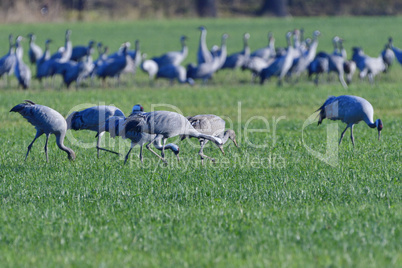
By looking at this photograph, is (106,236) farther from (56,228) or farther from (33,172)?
(33,172)

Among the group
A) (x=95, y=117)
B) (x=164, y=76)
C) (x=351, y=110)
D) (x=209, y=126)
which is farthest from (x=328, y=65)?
(x=95, y=117)

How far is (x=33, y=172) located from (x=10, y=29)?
34.2 metres

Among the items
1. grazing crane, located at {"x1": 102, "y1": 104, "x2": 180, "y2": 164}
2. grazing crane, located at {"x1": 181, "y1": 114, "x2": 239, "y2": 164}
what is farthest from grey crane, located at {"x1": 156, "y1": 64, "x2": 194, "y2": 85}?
grazing crane, located at {"x1": 102, "y1": 104, "x2": 180, "y2": 164}

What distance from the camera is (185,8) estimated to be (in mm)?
59188

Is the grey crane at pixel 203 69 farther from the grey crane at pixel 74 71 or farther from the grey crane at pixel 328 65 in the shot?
the grey crane at pixel 74 71

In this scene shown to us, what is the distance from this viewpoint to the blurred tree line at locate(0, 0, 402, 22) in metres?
49.0

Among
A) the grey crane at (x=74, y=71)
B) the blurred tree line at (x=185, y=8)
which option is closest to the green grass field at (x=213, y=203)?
the grey crane at (x=74, y=71)

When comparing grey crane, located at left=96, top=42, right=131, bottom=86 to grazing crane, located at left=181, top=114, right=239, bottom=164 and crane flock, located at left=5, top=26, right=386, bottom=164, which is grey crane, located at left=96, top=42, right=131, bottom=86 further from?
grazing crane, located at left=181, top=114, right=239, bottom=164

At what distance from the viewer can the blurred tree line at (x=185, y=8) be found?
4900 centimetres

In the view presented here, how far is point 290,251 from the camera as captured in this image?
5277 millimetres

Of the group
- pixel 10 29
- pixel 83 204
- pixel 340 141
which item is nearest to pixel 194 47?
pixel 10 29

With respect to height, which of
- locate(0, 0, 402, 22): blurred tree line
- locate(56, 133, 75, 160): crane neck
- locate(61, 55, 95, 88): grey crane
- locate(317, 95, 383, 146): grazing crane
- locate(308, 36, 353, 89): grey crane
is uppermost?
locate(0, 0, 402, 22): blurred tree line

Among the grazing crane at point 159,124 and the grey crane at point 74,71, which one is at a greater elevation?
the grey crane at point 74,71

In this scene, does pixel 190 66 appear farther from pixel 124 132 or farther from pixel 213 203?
pixel 213 203
